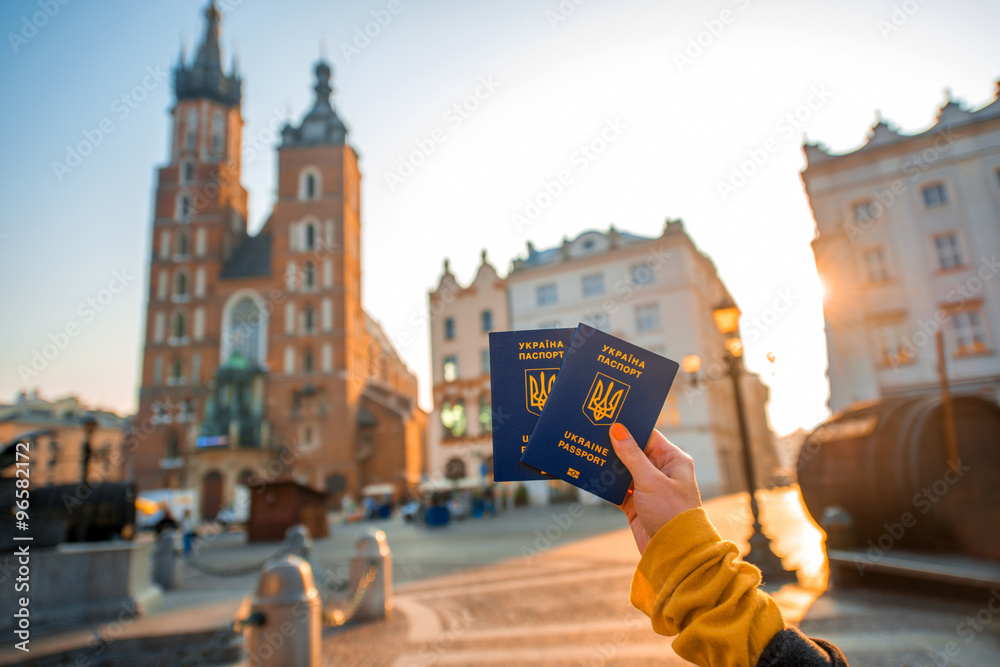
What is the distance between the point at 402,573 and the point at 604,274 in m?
17.3

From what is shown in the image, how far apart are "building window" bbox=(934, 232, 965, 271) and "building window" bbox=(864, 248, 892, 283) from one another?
170 centimetres

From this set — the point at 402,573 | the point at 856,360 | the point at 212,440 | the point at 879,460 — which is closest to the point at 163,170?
the point at 212,440

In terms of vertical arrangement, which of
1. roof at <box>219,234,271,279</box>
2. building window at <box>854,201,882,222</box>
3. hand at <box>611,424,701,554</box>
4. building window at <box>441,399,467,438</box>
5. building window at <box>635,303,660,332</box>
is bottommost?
hand at <box>611,424,701,554</box>

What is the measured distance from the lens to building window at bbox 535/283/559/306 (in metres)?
25.3

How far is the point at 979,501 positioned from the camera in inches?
305

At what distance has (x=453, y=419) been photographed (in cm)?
3148

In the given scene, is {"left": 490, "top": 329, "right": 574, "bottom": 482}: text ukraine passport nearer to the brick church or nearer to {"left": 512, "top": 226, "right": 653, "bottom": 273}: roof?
{"left": 512, "top": 226, "right": 653, "bottom": 273}: roof

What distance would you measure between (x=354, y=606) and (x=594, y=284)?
66.1 ft

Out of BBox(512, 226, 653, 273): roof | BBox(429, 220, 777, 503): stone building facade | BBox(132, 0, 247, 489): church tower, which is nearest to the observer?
BBox(429, 220, 777, 503): stone building facade

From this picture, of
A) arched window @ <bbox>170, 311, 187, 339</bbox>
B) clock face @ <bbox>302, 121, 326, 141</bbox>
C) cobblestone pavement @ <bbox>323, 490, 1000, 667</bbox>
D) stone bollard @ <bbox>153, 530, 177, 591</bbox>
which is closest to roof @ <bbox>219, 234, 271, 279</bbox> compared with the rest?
arched window @ <bbox>170, 311, 187, 339</bbox>

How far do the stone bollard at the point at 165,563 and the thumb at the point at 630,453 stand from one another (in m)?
12.1

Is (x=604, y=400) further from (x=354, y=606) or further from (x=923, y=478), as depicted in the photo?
(x=923, y=478)

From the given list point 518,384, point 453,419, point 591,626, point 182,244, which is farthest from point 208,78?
point 518,384

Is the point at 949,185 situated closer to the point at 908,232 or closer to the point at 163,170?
the point at 908,232
